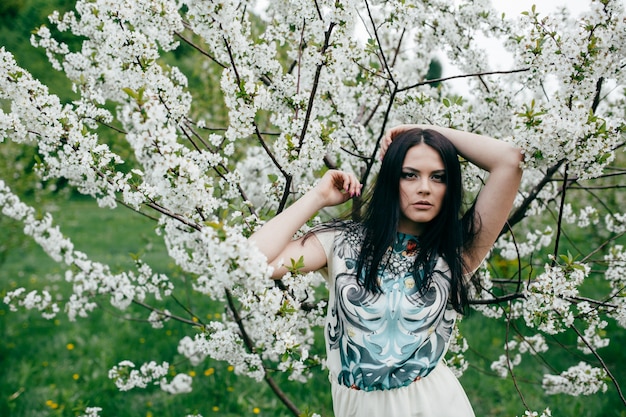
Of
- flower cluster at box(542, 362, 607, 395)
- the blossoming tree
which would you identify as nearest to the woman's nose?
the blossoming tree

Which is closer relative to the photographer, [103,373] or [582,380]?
[582,380]

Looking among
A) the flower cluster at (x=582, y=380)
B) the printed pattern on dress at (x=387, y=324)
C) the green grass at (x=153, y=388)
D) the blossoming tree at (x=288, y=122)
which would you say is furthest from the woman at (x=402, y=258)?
the green grass at (x=153, y=388)

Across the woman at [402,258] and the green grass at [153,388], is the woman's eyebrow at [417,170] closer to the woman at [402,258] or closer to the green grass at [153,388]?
the woman at [402,258]

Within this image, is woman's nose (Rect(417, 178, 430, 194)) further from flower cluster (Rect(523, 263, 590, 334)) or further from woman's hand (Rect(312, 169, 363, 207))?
flower cluster (Rect(523, 263, 590, 334))

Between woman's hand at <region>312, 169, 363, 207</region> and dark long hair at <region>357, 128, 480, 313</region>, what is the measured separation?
0.11m

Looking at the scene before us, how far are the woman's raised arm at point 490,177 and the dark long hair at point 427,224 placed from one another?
56mm

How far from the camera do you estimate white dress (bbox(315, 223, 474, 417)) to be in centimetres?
153

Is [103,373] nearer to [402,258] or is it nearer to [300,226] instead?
[300,226]

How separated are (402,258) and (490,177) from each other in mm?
418

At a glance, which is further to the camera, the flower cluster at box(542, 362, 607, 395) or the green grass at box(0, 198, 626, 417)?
the green grass at box(0, 198, 626, 417)

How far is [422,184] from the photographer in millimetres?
1616

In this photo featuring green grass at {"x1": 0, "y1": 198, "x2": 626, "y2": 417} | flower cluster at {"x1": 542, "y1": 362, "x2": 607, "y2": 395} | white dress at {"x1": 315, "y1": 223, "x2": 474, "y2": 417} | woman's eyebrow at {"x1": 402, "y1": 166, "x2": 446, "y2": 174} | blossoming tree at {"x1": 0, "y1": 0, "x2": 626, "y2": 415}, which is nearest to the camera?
blossoming tree at {"x1": 0, "y1": 0, "x2": 626, "y2": 415}

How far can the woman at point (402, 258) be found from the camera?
1.54 meters

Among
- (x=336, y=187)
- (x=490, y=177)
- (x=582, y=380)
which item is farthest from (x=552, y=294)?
(x=582, y=380)
